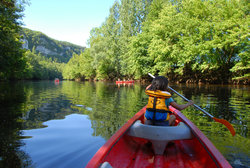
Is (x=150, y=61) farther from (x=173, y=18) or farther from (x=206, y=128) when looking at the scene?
(x=206, y=128)

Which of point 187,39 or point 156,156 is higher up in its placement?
point 187,39

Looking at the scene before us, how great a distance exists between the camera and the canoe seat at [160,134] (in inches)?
99.5

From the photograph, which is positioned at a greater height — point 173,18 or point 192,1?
point 192,1

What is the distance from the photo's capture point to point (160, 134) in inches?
99.3

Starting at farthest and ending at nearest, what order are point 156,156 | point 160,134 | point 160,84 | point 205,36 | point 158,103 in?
point 205,36, point 160,84, point 158,103, point 156,156, point 160,134

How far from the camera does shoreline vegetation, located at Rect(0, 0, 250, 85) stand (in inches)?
634

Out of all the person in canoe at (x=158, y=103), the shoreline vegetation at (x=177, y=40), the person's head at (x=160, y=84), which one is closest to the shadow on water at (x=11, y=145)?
the person in canoe at (x=158, y=103)

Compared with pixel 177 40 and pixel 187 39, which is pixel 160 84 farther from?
pixel 177 40

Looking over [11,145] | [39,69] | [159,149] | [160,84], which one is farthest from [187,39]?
[39,69]

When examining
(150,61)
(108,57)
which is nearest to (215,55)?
(150,61)

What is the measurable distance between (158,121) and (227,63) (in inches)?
870

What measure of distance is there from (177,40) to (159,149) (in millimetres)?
23371

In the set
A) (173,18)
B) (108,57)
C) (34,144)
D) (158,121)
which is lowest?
(34,144)

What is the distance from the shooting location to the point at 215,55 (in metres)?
19.0
